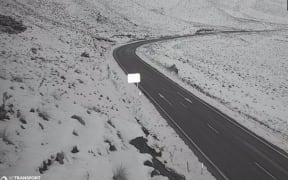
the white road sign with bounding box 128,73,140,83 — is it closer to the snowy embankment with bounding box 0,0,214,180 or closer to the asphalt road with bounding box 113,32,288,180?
the asphalt road with bounding box 113,32,288,180

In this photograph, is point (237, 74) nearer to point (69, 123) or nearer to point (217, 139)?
point (217, 139)

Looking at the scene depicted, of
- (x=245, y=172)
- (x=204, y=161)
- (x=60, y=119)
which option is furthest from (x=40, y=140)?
(x=245, y=172)

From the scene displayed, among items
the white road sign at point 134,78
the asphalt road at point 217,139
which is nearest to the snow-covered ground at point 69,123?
the white road sign at point 134,78

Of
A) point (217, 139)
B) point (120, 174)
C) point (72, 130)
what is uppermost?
point (72, 130)

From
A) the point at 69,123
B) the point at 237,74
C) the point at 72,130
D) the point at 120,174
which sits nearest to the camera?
the point at 120,174

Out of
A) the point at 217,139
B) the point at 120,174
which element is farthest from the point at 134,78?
the point at 120,174

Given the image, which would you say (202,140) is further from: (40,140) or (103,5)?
(103,5)

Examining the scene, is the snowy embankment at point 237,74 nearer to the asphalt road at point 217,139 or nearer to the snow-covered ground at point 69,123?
the snow-covered ground at point 69,123
